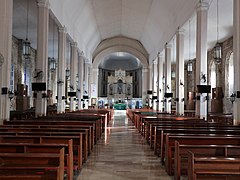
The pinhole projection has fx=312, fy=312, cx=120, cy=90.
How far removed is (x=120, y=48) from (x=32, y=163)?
2769 cm

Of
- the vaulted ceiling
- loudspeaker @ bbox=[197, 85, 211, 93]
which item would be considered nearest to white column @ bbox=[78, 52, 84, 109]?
the vaulted ceiling

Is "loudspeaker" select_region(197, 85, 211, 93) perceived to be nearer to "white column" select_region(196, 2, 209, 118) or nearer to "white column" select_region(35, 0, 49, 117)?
"white column" select_region(196, 2, 209, 118)

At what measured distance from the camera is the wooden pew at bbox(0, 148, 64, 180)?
11.9 feet

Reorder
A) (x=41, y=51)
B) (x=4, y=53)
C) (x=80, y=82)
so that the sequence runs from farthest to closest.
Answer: (x=80, y=82)
(x=41, y=51)
(x=4, y=53)

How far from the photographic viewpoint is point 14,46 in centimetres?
2103

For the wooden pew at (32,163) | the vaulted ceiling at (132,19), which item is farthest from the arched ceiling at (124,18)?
the wooden pew at (32,163)

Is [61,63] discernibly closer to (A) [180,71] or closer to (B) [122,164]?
(A) [180,71]

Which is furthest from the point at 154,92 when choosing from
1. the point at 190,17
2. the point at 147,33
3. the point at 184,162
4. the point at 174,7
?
the point at 184,162

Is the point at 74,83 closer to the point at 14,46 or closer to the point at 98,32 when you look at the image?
the point at 14,46

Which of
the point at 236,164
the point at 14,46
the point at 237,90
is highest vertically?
the point at 14,46

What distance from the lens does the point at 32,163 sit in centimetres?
393

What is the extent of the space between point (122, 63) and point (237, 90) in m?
33.3

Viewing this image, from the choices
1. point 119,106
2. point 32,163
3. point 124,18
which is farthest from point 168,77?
point 119,106

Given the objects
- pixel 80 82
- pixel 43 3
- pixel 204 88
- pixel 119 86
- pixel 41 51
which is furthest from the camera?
pixel 119 86
